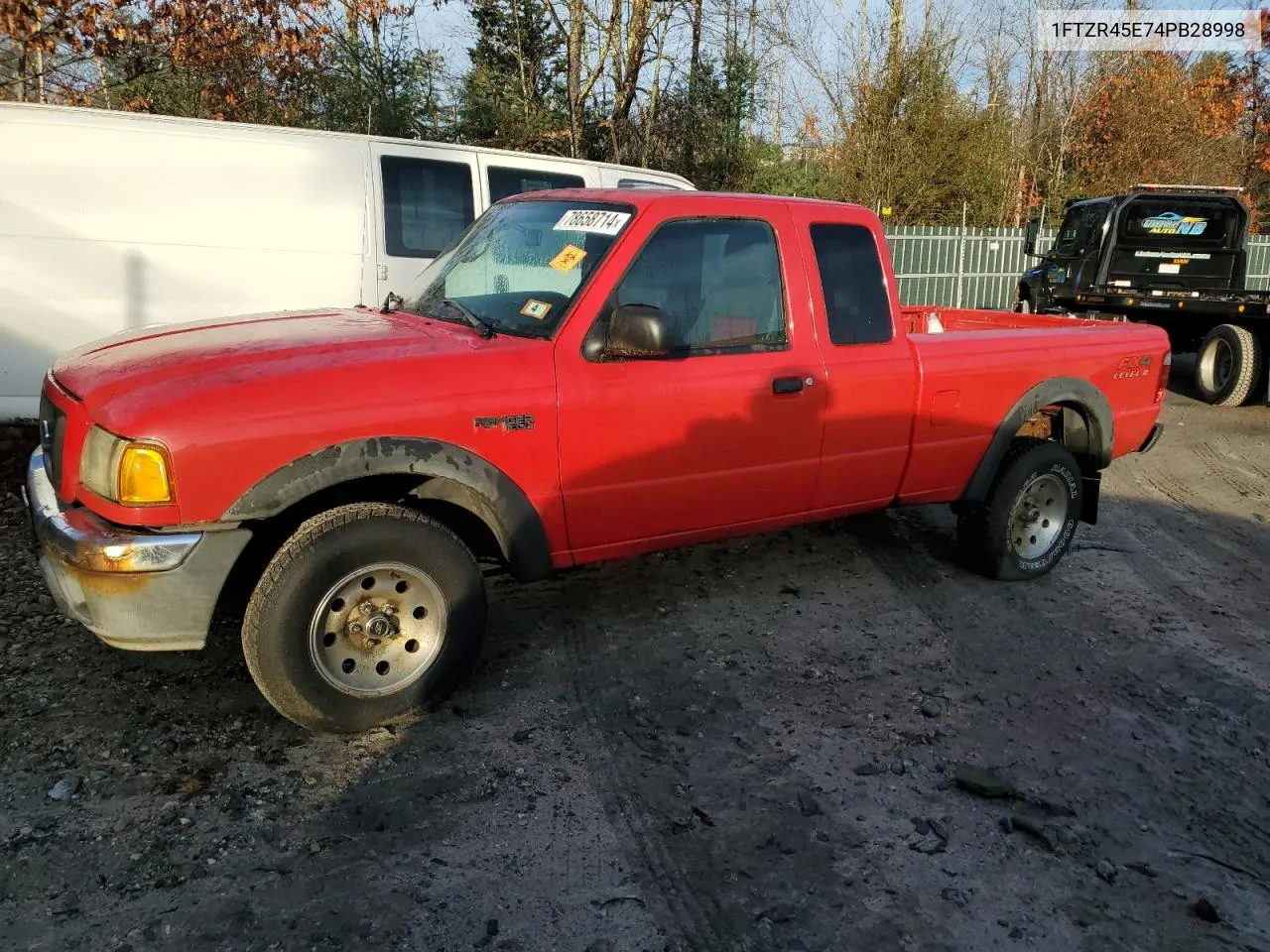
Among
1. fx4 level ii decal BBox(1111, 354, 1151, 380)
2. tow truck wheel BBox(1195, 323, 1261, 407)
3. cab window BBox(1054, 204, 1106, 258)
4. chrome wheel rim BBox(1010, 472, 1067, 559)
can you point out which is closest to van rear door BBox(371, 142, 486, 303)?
chrome wheel rim BBox(1010, 472, 1067, 559)

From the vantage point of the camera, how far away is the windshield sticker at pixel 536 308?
12.4ft

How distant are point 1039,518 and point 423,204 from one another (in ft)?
14.7

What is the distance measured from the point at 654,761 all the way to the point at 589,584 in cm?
169

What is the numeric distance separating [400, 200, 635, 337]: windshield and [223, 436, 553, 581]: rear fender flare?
2.03 feet

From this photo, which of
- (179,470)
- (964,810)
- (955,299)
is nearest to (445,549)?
(179,470)

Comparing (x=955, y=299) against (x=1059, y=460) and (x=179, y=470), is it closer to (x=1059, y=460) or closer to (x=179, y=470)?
(x=1059, y=460)

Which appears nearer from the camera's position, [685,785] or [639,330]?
[685,785]

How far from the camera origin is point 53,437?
11.4 ft

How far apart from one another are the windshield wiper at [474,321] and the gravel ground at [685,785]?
1399mm

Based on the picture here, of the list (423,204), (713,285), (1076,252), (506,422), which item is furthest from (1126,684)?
(1076,252)

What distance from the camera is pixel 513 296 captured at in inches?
155

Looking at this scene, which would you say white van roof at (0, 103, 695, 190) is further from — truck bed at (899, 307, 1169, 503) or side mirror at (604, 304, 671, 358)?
side mirror at (604, 304, 671, 358)

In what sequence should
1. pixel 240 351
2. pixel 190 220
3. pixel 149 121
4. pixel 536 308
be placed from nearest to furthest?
1. pixel 240 351
2. pixel 536 308
3. pixel 149 121
4. pixel 190 220

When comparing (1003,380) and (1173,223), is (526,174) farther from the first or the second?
(1173,223)
